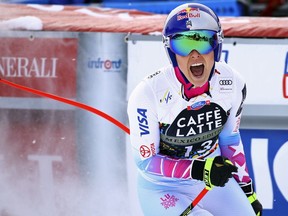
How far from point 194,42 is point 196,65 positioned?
10cm

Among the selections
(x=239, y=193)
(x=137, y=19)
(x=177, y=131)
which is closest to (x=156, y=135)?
(x=177, y=131)

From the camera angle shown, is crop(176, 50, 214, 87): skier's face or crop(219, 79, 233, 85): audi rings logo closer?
crop(176, 50, 214, 87): skier's face

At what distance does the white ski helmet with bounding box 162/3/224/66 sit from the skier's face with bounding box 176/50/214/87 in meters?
0.03

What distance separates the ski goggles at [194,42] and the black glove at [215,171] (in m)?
0.50

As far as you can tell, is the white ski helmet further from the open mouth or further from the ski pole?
the ski pole

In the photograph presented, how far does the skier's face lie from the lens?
3.86 metres

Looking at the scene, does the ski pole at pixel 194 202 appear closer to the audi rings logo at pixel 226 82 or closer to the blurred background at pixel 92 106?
the audi rings logo at pixel 226 82

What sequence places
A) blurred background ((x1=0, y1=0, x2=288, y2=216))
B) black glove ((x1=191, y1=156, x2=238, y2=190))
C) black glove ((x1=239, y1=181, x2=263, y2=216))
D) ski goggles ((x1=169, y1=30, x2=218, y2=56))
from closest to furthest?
1. black glove ((x1=191, y1=156, x2=238, y2=190))
2. ski goggles ((x1=169, y1=30, x2=218, y2=56))
3. black glove ((x1=239, y1=181, x2=263, y2=216))
4. blurred background ((x1=0, y1=0, x2=288, y2=216))

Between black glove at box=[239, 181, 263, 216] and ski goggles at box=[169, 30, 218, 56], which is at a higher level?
ski goggles at box=[169, 30, 218, 56]

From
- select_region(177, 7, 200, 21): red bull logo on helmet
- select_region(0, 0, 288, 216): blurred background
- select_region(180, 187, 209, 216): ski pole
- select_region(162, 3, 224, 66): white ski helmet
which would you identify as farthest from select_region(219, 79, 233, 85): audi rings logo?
select_region(0, 0, 288, 216): blurred background

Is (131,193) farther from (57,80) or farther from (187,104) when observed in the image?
(187,104)

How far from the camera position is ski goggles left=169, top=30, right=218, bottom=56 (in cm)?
385

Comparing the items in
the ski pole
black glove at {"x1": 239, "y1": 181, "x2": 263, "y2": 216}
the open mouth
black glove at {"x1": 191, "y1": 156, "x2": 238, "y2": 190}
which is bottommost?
black glove at {"x1": 239, "y1": 181, "x2": 263, "y2": 216}

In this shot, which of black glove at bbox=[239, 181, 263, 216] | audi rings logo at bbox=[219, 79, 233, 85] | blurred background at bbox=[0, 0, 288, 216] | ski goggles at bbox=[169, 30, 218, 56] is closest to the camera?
ski goggles at bbox=[169, 30, 218, 56]
